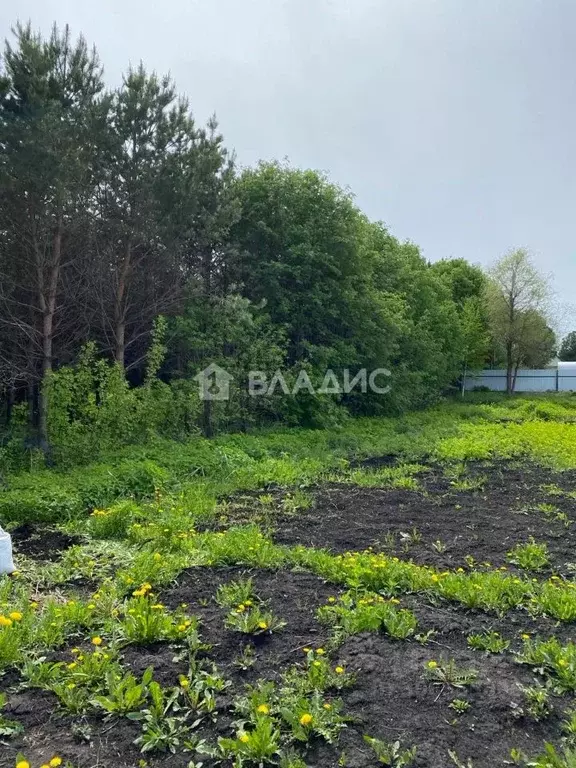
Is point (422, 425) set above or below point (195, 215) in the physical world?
below

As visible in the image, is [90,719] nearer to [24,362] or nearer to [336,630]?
[336,630]

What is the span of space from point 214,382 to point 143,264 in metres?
2.48

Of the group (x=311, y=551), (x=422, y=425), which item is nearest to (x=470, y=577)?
(x=311, y=551)

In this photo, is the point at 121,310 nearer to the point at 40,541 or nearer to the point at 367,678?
the point at 40,541

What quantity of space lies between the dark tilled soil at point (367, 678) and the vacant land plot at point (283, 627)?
0.01 meters

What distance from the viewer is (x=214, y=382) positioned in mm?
10602

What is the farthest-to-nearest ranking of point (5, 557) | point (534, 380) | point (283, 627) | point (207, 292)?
point (534, 380) → point (207, 292) → point (5, 557) → point (283, 627)

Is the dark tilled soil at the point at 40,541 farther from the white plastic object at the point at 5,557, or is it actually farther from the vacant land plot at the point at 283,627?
the white plastic object at the point at 5,557

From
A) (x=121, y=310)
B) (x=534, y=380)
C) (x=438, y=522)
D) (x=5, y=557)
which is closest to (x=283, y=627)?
(x=5, y=557)

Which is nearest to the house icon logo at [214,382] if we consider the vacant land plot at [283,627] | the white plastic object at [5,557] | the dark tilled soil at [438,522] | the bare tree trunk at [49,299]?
the bare tree trunk at [49,299]

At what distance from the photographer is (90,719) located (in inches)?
99.8

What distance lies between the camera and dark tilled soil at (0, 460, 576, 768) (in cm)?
237

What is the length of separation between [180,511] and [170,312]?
17.8ft

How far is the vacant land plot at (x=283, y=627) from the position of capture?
2424 millimetres
